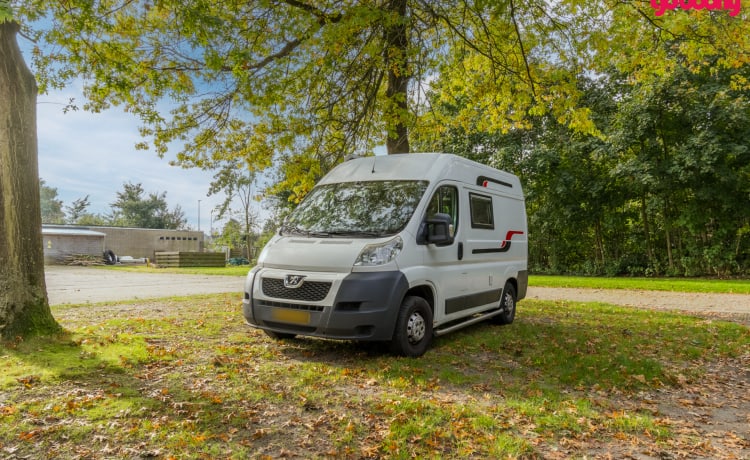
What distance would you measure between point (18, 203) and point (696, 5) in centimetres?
1195

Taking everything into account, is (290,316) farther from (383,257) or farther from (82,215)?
(82,215)

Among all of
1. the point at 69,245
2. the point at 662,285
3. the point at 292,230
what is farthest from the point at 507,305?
the point at 69,245

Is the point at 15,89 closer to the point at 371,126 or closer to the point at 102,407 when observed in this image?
the point at 102,407

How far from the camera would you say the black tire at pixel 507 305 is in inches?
333

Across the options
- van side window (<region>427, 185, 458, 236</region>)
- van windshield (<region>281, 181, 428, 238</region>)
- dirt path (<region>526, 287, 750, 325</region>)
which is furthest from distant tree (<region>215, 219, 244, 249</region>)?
van side window (<region>427, 185, 458, 236</region>)

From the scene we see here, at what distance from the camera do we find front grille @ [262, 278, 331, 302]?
5.54 m

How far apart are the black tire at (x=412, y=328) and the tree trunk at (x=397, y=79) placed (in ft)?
15.7

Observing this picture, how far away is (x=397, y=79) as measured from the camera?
10.9 metres

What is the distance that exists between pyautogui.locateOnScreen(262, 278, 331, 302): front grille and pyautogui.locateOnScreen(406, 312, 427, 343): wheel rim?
110cm

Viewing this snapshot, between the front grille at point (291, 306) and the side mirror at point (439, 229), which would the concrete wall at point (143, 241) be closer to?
the front grille at point (291, 306)

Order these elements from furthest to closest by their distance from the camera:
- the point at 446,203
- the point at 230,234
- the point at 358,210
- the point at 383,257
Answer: the point at 230,234, the point at 446,203, the point at 358,210, the point at 383,257

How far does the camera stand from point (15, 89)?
574 cm

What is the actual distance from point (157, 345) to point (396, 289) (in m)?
3.31

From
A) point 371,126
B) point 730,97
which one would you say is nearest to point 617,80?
point 730,97
